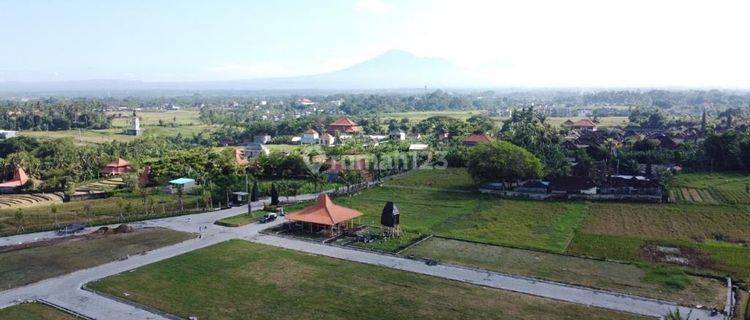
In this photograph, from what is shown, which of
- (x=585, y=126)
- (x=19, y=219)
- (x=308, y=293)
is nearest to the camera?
(x=308, y=293)

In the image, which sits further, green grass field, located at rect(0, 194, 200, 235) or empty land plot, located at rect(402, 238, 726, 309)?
green grass field, located at rect(0, 194, 200, 235)

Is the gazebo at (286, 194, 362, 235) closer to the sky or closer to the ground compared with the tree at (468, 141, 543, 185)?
closer to the ground

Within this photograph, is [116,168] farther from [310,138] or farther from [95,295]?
[95,295]

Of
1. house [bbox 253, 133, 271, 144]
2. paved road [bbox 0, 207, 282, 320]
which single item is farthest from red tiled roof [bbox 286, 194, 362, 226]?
house [bbox 253, 133, 271, 144]

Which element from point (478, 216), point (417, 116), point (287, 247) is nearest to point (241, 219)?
point (287, 247)

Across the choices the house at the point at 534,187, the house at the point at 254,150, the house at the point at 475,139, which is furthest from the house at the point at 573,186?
the house at the point at 254,150

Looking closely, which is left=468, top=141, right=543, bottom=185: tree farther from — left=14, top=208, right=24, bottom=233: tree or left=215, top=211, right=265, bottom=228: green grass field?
left=14, top=208, right=24, bottom=233: tree
